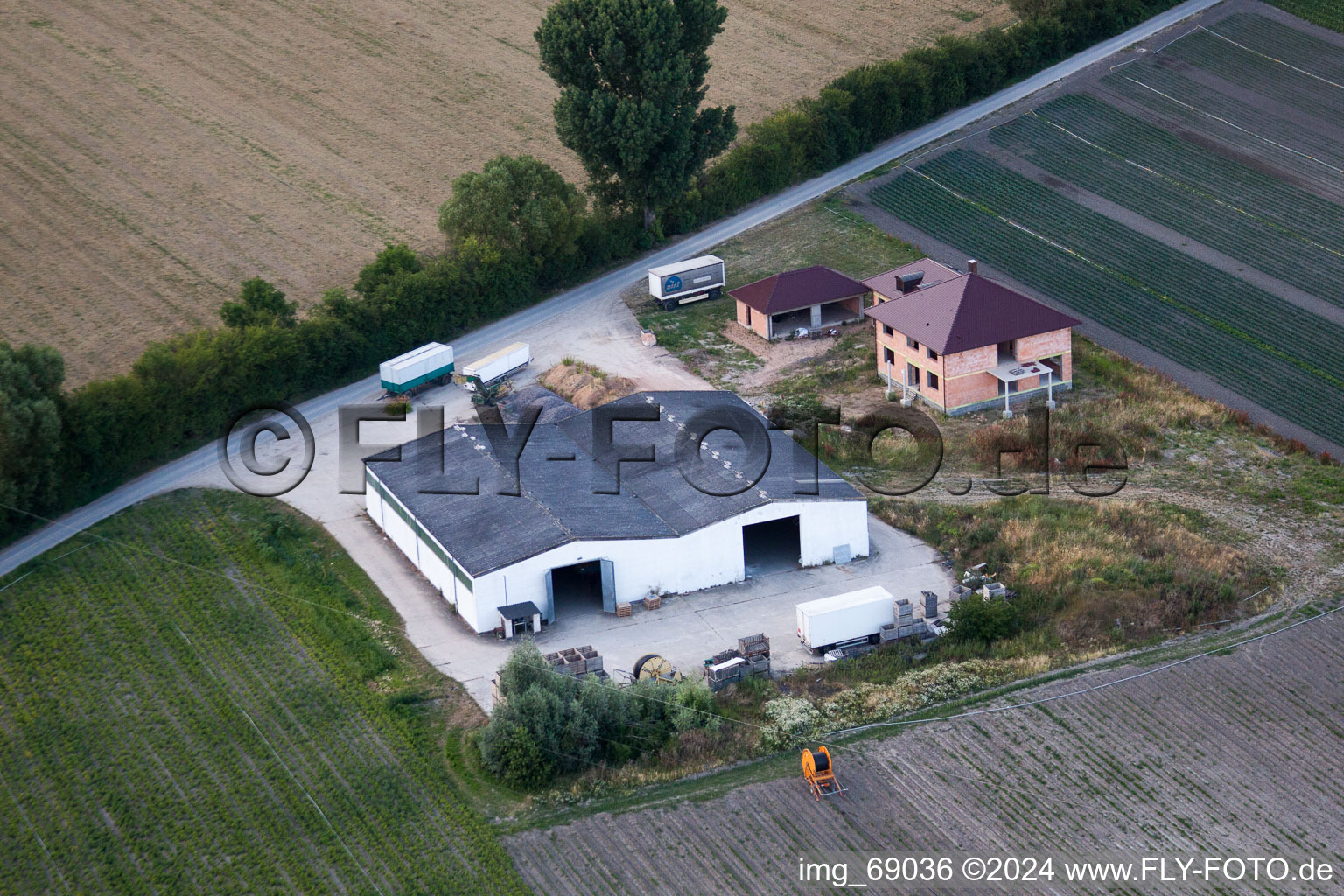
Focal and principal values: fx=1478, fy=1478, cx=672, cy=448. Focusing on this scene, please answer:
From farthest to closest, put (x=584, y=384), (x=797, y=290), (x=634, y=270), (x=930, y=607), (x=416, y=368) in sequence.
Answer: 1. (x=634, y=270)
2. (x=797, y=290)
3. (x=416, y=368)
4. (x=584, y=384)
5. (x=930, y=607)

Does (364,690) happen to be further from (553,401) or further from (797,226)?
(797,226)

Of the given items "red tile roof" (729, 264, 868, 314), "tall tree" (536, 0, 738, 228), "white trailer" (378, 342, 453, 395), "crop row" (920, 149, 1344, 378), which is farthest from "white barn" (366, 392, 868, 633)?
"crop row" (920, 149, 1344, 378)

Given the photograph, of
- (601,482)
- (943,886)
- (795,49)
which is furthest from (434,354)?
(795,49)

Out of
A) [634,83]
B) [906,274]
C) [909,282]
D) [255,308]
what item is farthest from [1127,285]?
[255,308]

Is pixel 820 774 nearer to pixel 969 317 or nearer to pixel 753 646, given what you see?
pixel 753 646

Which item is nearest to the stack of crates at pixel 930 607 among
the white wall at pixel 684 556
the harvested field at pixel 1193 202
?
the white wall at pixel 684 556

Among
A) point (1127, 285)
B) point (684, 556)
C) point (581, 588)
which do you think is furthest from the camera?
point (1127, 285)
